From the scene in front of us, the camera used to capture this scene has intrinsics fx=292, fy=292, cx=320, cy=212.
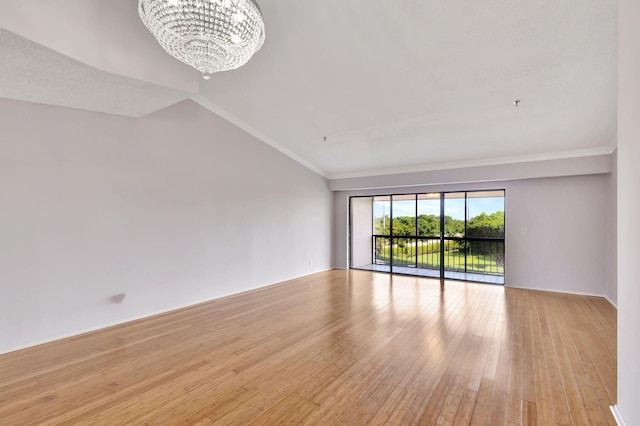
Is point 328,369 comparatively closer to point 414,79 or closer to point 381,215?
point 414,79

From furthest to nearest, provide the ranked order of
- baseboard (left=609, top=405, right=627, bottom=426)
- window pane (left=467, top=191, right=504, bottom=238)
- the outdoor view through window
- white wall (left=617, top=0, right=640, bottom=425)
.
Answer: the outdoor view through window, window pane (left=467, top=191, right=504, bottom=238), baseboard (left=609, top=405, right=627, bottom=426), white wall (left=617, top=0, right=640, bottom=425)

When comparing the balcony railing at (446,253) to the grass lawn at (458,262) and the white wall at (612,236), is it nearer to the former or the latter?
the grass lawn at (458,262)

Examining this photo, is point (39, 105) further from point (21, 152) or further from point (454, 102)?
point (454, 102)

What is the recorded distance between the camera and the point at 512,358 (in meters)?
2.81

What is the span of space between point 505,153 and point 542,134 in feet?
2.58

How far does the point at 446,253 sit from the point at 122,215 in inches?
243

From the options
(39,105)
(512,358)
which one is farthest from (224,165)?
(512,358)

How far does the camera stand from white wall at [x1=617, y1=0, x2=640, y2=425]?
1661 millimetres


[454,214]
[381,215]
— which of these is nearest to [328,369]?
[454,214]

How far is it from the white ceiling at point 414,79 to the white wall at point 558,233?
663 millimetres

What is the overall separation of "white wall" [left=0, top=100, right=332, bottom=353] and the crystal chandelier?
2397mm

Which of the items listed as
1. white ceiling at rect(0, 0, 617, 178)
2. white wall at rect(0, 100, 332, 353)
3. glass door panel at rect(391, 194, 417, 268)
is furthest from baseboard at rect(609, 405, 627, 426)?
glass door panel at rect(391, 194, 417, 268)

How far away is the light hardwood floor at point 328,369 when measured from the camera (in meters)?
2.03

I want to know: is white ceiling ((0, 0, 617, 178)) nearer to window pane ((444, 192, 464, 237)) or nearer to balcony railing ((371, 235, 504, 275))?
window pane ((444, 192, 464, 237))
